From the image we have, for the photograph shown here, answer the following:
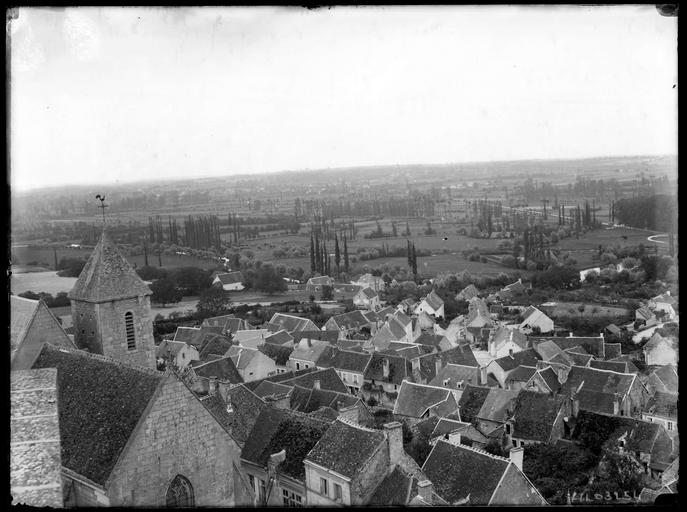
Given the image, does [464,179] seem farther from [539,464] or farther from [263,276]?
[539,464]

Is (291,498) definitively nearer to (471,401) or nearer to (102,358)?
(102,358)

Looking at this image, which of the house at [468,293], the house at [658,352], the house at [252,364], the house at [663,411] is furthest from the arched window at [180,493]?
the house at [468,293]

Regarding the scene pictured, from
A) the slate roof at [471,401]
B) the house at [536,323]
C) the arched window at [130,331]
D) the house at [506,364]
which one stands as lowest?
the house at [536,323]

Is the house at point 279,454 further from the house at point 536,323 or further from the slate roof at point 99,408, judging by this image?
the house at point 536,323

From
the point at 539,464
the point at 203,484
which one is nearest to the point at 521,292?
the point at 539,464

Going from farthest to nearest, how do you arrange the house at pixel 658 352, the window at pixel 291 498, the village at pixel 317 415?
the house at pixel 658 352, the window at pixel 291 498, the village at pixel 317 415

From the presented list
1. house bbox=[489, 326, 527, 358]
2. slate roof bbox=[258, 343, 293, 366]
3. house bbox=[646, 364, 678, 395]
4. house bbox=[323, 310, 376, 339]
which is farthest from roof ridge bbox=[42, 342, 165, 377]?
house bbox=[323, 310, 376, 339]
